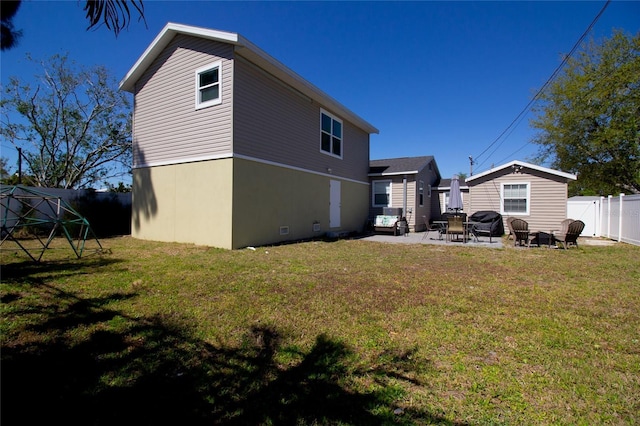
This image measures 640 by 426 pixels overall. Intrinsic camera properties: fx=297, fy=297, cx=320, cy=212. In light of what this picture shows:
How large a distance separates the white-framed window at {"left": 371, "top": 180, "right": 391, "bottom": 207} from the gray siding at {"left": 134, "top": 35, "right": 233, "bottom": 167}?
1022cm

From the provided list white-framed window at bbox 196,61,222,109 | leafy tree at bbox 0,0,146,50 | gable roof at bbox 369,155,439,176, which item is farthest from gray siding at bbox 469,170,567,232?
leafy tree at bbox 0,0,146,50

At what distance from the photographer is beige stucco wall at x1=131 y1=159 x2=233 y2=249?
855cm

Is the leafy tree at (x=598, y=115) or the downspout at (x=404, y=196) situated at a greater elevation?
the leafy tree at (x=598, y=115)

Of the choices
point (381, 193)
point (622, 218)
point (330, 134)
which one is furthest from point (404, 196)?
point (622, 218)

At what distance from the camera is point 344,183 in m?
14.3

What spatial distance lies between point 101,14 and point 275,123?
8.00 m

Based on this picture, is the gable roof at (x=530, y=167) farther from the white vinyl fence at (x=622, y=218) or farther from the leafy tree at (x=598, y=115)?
the leafy tree at (x=598, y=115)

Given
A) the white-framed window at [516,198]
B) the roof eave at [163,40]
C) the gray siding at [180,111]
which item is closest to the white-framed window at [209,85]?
the gray siding at [180,111]

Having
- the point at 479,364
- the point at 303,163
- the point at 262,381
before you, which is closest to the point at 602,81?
the point at 303,163

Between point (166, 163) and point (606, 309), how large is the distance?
440 inches

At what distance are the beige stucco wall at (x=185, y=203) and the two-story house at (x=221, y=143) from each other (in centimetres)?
3

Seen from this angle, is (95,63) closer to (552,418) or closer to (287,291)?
(287,291)

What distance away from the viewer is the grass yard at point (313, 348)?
2.03m

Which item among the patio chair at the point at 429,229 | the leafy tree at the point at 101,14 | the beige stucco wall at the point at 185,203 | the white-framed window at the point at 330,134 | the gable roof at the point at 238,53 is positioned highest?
the gable roof at the point at 238,53
